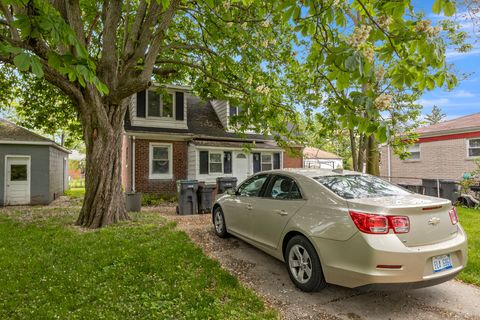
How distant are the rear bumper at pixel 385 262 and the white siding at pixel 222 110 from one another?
13.0 meters

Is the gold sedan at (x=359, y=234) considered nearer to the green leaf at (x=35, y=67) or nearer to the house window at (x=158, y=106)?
the green leaf at (x=35, y=67)

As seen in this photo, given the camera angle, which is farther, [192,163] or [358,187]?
[192,163]

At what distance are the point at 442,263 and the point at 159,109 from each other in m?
13.1

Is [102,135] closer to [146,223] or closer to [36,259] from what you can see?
[146,223]

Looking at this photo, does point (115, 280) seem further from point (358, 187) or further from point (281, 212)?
point (358, 187)

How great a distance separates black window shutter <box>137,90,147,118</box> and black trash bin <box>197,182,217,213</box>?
5620mm

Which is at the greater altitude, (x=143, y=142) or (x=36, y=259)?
(x=143, y=142)

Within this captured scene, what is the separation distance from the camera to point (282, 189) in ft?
14.3

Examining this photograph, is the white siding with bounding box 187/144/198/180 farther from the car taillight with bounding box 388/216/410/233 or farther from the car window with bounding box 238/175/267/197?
the car taillight with bounding box 388/216/410/233

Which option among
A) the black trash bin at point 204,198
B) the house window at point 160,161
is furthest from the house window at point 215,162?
the black trash bin at point 204,198

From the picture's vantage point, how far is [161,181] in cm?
1345

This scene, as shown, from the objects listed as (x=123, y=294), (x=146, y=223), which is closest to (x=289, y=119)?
(x=146, y=223)

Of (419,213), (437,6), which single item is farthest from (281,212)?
(437,6)

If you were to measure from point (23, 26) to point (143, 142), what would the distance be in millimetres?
10862
